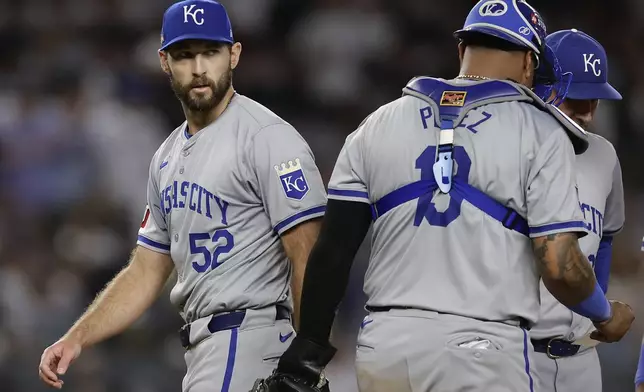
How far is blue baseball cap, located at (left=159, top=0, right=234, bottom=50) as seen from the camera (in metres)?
4.21

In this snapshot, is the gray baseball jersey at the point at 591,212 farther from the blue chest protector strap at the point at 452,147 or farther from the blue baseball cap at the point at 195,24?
the blue baseball cap at the point at 195,24

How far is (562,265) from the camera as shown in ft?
10.7

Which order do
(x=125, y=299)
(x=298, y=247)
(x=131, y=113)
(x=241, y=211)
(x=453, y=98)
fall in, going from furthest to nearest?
(x=131, y=113) → (x=125, y=299) → (x=241, y=211) → (x=298, y=247) → (x=453, y=98)

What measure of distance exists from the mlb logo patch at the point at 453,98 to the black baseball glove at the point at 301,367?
2.61 ft

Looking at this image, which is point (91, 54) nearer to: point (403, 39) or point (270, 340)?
point (403, 39)

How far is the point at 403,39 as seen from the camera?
907 centimetres

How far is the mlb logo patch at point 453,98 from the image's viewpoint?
3414mm

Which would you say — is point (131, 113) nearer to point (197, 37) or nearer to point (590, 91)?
point (197, 37)

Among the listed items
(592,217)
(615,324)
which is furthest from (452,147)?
(592,217)

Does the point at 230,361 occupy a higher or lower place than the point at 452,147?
lower

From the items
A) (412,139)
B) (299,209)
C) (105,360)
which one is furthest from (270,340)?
(105,360)

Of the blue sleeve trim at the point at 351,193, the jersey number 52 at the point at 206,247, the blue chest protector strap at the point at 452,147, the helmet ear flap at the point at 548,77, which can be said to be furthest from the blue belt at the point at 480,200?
the jersey number 52 at the point at 206,247

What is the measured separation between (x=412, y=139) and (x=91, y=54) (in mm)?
6168

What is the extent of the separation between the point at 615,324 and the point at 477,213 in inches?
31.6
